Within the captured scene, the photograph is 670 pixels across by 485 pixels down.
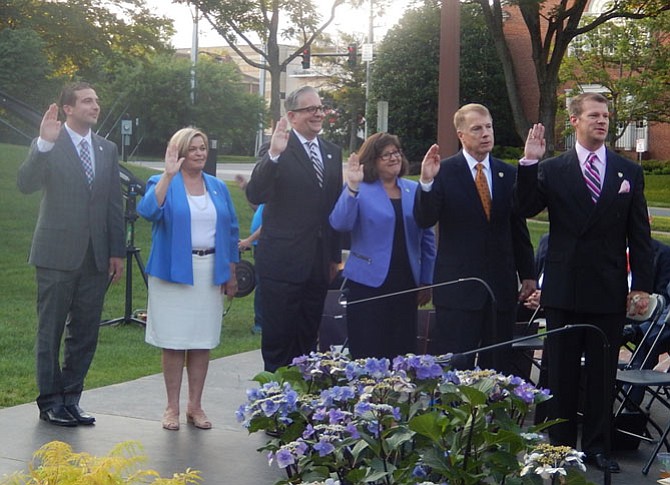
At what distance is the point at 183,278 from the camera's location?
7.10m

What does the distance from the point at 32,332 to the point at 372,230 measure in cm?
554

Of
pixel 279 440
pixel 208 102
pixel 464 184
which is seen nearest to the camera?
pixel 279 440

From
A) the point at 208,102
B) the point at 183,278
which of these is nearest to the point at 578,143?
the point at 183,278

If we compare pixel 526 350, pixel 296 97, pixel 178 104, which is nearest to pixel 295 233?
pixel 296 97

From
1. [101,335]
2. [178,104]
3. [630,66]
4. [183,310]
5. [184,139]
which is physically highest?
[630,66]

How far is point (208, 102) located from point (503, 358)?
161 feet

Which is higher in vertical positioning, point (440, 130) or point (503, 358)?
point (440, 130)

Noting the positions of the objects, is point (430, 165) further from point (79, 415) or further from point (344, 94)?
point (344, 94)

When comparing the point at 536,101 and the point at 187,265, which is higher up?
the point at 536,101

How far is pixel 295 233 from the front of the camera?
715cm

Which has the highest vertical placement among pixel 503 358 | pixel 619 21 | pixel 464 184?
pixel 619 21

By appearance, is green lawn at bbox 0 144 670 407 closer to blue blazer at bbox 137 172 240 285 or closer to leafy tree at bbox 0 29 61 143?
blue blazer at bbox 137 172 240 285

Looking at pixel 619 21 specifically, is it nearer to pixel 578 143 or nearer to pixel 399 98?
pixel 399 98

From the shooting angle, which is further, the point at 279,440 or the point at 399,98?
the point at 399,98
